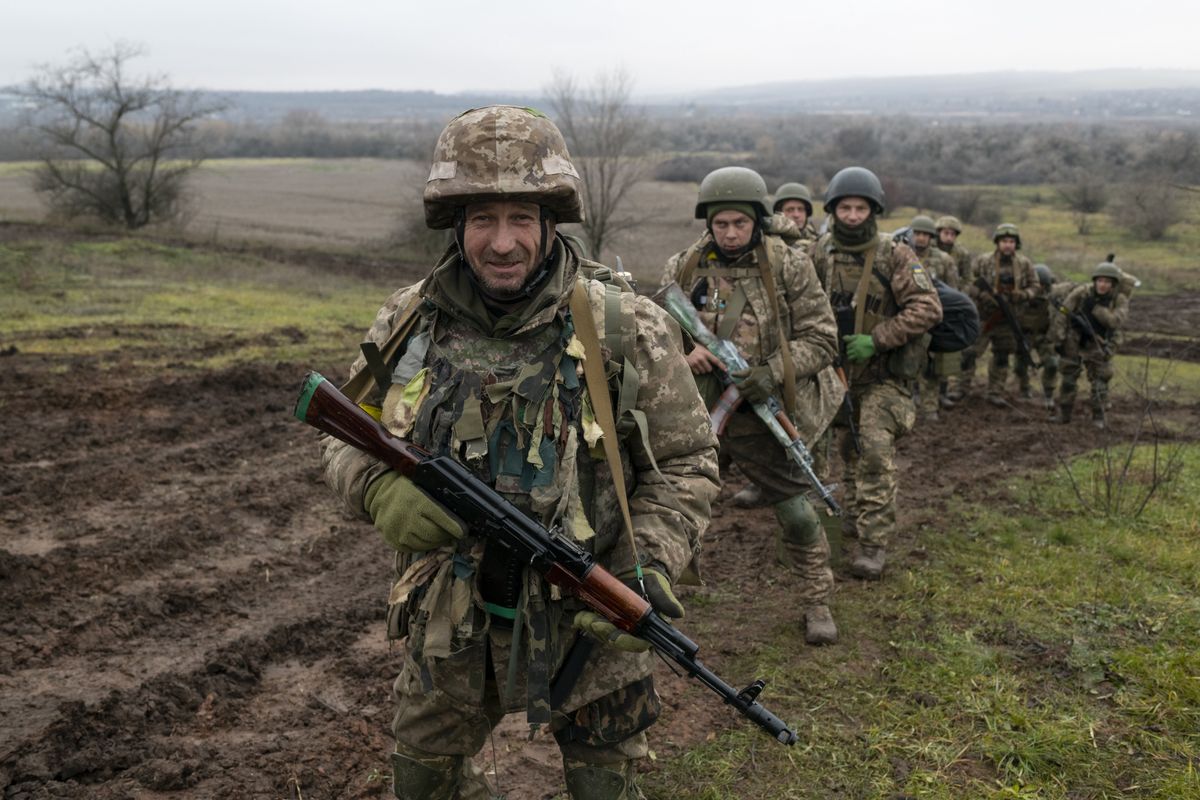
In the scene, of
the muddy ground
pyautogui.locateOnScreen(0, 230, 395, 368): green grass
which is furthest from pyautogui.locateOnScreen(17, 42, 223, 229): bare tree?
the muddy ground

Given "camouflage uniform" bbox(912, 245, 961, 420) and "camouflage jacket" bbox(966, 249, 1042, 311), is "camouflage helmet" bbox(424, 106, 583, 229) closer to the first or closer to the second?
"camouflage uniform" bbox(912, 245, 961, 420)

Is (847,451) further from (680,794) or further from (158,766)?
(158,766)

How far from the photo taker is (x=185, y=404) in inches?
379

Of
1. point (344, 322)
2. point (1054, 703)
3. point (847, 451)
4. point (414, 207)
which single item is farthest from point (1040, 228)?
point (1054, 703)

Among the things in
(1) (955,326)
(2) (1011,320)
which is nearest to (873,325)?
(1) (955,326)

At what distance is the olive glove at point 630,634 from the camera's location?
99.0 inches

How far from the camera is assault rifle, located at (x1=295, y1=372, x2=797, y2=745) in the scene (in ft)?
8.30

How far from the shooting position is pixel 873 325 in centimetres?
615

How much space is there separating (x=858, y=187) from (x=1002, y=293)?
22.6 feet

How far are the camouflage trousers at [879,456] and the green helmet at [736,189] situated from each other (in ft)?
5.71

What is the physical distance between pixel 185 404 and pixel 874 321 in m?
6.89

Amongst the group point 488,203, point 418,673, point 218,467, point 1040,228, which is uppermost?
point 488,203

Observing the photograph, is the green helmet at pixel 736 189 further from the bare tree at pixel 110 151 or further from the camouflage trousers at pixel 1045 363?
the bare tree at pixel 110 151

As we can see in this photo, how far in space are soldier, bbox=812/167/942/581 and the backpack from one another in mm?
483
